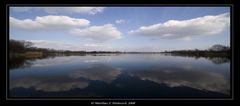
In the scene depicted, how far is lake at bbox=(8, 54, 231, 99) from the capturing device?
3.84 metres

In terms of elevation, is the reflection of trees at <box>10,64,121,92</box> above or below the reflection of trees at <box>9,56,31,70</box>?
below

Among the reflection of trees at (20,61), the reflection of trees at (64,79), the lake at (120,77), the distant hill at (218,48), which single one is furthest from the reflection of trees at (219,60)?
the reflection of trees at (20,61)

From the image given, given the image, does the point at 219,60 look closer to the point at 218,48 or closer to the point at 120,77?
the point at 218,48

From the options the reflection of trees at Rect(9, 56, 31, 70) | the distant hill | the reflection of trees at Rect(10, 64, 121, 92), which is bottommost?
the reflection of trees at Rect(10, 64, 121, 92)

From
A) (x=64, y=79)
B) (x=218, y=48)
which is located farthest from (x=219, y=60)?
(x=64, y=79)

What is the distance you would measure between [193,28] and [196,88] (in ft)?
2.10

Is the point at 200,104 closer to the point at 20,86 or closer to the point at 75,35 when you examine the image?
the point at 75,35

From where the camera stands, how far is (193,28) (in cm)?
401

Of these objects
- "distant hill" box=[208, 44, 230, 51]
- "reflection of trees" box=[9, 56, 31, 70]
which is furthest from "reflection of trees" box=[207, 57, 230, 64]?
"reflection of trees" box=[9, 56, 31, 70]

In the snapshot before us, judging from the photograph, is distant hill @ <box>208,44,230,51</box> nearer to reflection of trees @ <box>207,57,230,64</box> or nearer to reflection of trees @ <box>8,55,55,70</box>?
reflection of trees @ <box>207,57,230,64</box>

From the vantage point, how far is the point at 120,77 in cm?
399

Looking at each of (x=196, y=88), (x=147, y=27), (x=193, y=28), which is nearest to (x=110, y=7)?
(x=147, y=27)

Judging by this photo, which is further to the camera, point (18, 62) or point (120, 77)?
point (120, 77)

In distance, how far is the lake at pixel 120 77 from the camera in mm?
3844
